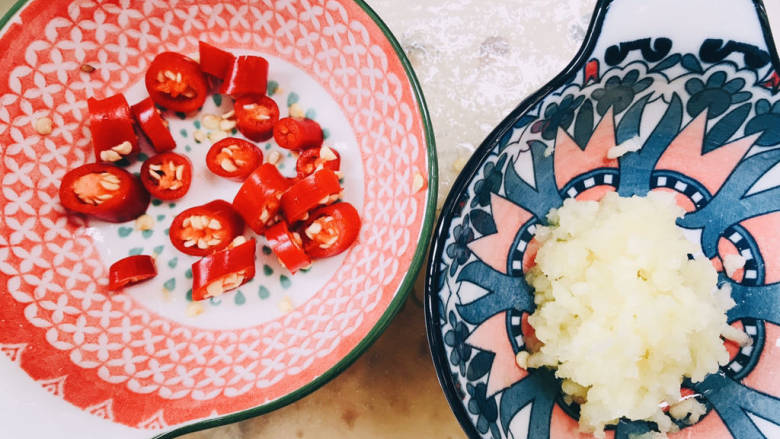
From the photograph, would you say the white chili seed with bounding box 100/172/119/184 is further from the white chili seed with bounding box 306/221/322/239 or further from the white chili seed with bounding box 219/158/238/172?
the white chili seed with bounding box 306/221/322/239

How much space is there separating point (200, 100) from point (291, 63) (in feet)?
0.55

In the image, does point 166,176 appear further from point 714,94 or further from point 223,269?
point 714,94

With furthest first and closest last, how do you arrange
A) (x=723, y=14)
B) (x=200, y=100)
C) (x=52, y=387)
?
(x=200, y=100) → (x=52, y=387) → (x=723, y=14)

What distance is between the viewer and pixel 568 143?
2.82 ft

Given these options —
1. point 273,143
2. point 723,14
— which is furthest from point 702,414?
point 273,143

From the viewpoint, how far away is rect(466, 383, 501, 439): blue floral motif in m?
0.70

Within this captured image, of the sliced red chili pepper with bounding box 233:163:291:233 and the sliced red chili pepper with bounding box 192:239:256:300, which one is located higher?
the sliced red chili pepper with bounding box 233:163:291:233

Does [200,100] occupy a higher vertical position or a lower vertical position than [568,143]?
higher

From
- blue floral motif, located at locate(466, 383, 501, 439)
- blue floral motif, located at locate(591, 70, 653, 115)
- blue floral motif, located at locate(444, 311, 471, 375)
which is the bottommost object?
blue floral motif, located at locate(466, 383, 501, 439)

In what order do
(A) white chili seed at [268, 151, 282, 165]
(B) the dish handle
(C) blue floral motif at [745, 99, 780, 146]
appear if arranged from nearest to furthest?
(B) the dish handle → (C) blue floral motif at [745, 99, 780, 146] → (A) white chili seed at [268, 151, 282, 165]

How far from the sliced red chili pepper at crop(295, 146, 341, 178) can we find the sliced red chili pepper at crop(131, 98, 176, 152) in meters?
0.23

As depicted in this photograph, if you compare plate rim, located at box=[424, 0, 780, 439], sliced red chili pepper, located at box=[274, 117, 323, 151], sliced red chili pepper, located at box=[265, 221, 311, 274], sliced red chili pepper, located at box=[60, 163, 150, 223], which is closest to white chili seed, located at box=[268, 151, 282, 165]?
sliced red chili pepper, located at box=[274, 117, 323, 151]

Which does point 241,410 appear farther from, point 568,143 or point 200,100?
point 568,143

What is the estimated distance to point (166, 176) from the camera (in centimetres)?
85
